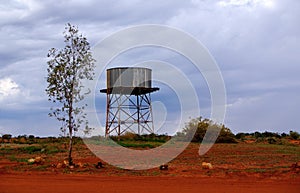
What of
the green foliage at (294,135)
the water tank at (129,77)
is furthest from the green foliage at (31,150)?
the green foliage at (294,135)

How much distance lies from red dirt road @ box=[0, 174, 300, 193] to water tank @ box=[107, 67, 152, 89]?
22291 mm

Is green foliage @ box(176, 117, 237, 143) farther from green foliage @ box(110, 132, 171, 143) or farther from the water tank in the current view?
the water tank

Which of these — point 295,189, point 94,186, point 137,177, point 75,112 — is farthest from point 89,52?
point 295,189

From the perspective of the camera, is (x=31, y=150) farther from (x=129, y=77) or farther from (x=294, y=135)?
(x=294, y=135)

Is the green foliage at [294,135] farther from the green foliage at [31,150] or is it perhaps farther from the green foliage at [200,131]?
the green foliage at [31,150]

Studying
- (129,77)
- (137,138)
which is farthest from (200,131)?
(129,77)

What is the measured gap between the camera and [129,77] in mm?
39656

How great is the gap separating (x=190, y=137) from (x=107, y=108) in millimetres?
10654

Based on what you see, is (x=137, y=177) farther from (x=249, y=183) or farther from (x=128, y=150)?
(x=128, y=150)

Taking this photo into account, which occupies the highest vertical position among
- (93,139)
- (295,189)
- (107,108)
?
(107,108)

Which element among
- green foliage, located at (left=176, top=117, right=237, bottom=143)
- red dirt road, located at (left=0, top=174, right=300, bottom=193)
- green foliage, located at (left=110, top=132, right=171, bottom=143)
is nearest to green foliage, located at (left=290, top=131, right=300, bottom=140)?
green foliage, located at (left=176, top=117, right=237, bottom=143)

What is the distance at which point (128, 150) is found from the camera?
33.0 meters

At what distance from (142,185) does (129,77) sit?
81.8ft

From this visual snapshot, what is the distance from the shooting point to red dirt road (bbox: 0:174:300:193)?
13923 mm
